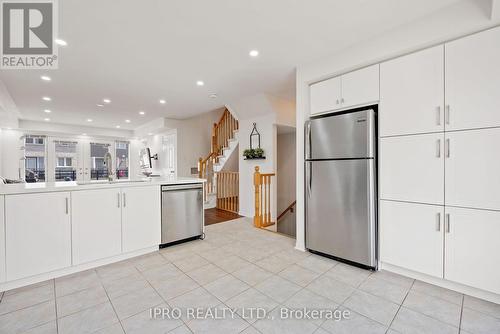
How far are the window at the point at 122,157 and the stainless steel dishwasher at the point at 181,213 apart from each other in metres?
6.35

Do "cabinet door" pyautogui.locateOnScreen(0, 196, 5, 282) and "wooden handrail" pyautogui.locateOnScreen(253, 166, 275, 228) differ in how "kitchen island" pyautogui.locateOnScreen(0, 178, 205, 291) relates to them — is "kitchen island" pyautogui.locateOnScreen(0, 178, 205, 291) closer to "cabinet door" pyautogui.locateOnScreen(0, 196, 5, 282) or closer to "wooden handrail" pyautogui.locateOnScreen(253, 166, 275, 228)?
"cabinet door" pyautogui.locateOnScreen(0, 196, 5, 282)

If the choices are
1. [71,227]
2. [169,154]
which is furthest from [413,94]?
[169,154]

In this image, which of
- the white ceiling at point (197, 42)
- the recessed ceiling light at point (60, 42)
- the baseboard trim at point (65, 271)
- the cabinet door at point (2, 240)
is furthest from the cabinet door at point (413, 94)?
the cabinet door at point (2, 240)

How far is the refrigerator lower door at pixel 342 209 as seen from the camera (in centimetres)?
225

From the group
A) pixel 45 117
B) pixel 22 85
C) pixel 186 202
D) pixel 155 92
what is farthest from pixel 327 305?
pixel 45 117

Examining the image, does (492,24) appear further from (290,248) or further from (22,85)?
(22,85)

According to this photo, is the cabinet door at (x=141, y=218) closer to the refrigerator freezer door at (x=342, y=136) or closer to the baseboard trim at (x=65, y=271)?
the baseboard trim at (x=65, y=271)

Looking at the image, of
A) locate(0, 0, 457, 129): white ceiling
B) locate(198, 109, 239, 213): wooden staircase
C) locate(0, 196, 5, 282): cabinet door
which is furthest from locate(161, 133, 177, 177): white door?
locate(0, 196, 5, 282): cabinet door

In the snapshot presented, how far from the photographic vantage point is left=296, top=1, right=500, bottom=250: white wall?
5.81 ft

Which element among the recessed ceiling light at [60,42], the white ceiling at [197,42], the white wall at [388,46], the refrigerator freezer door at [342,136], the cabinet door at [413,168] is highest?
the white ceiling at [197,42]

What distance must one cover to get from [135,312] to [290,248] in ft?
6.41

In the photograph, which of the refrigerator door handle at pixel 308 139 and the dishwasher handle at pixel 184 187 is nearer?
the refrigerator door handle at pixel 308 139

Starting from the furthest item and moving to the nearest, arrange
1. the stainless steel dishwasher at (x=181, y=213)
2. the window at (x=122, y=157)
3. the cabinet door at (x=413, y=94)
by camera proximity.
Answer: the window at (x=122, y=157) → the stainless steel dishwasher at (x=181, y=213) → the cabinet door at (x=413, y=94)

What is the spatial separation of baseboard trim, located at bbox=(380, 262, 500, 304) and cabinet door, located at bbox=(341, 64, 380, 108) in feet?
5.97
